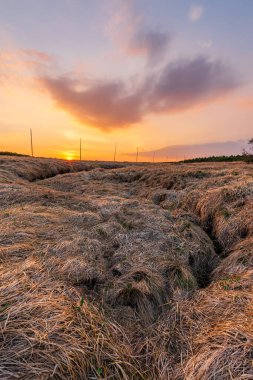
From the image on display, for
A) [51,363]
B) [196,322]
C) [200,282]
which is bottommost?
[200,282]

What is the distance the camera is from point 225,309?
3266mm

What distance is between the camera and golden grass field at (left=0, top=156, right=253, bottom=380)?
2.34 m

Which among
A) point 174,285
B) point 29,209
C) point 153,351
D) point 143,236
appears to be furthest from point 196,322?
point 29,209

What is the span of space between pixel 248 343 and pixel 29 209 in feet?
22.4

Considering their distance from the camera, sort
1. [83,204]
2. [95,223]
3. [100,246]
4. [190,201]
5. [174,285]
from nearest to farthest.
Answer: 1. [174,285]
2. [100,246]
3. [95,223]
4. [83,204]
5. [190,201]

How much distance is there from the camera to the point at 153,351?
2.81 m

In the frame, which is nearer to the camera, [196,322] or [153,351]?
[153,351]

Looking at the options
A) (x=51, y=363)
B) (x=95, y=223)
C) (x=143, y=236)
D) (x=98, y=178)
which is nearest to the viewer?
(x=51, y=363)

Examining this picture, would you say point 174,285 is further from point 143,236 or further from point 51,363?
point 51,363

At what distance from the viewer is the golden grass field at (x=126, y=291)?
234cm

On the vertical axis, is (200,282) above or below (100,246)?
below

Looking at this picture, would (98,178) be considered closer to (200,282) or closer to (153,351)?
(200,282)

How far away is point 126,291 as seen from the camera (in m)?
4.09

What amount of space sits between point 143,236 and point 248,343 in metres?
4.22
